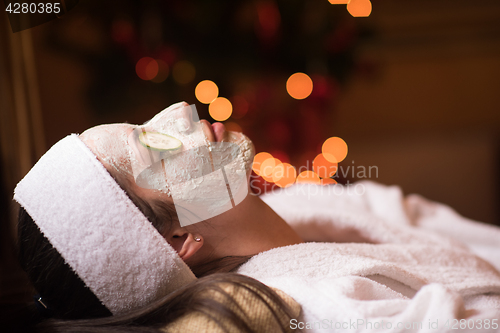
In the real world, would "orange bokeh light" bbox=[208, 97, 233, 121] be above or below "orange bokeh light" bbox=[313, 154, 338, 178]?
above

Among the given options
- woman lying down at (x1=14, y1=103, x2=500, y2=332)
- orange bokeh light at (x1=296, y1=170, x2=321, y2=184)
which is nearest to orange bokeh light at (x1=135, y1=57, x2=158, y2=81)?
woman lying down at (x1=14, y1=103, x2=500, y2=332)

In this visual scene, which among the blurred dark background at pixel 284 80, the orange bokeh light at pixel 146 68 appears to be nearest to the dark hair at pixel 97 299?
the blurred dark background at pixel 284 80

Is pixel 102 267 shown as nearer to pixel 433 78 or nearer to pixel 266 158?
pixel 266 158

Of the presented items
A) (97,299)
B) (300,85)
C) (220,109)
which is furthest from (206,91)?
(97,299)

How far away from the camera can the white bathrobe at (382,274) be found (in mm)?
472

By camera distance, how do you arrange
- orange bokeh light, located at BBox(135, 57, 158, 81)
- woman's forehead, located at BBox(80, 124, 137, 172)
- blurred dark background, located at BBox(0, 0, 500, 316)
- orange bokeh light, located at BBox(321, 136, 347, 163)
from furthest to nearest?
orange bokeh light, located at BBox(321, 136, 347, 163)
orange bokeh light, located at BBox(135, 57, 158, 81)
blurred dark background, located at BBox(0, 0, 500, 316)
woman's forehead, located at BBox(80, 124, 137, 172)

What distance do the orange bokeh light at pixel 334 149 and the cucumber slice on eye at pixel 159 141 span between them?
1.10m

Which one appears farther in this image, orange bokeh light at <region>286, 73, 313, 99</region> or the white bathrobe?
orange bokeh light at <region>286, 73, 313, 99</region>

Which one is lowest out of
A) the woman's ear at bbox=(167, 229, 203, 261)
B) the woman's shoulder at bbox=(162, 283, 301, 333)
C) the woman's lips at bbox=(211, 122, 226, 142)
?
the woman's shoulder at bbox=(162, 283, 301, 333)

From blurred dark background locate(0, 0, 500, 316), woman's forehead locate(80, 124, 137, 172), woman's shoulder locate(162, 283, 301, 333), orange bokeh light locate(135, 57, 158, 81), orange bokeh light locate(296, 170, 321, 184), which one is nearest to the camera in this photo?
woman's shoulder locate(162, 283, 301, 333)

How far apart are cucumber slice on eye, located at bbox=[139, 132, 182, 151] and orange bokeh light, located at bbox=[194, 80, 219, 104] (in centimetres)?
58

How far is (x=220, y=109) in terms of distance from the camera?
4.02ft

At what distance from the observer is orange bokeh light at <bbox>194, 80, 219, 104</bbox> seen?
116 cm

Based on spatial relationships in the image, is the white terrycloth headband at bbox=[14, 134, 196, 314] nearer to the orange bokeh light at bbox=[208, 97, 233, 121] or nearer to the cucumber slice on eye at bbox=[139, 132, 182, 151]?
the cucumber slice on eye at bbox=[139, 132, 182, 151]
